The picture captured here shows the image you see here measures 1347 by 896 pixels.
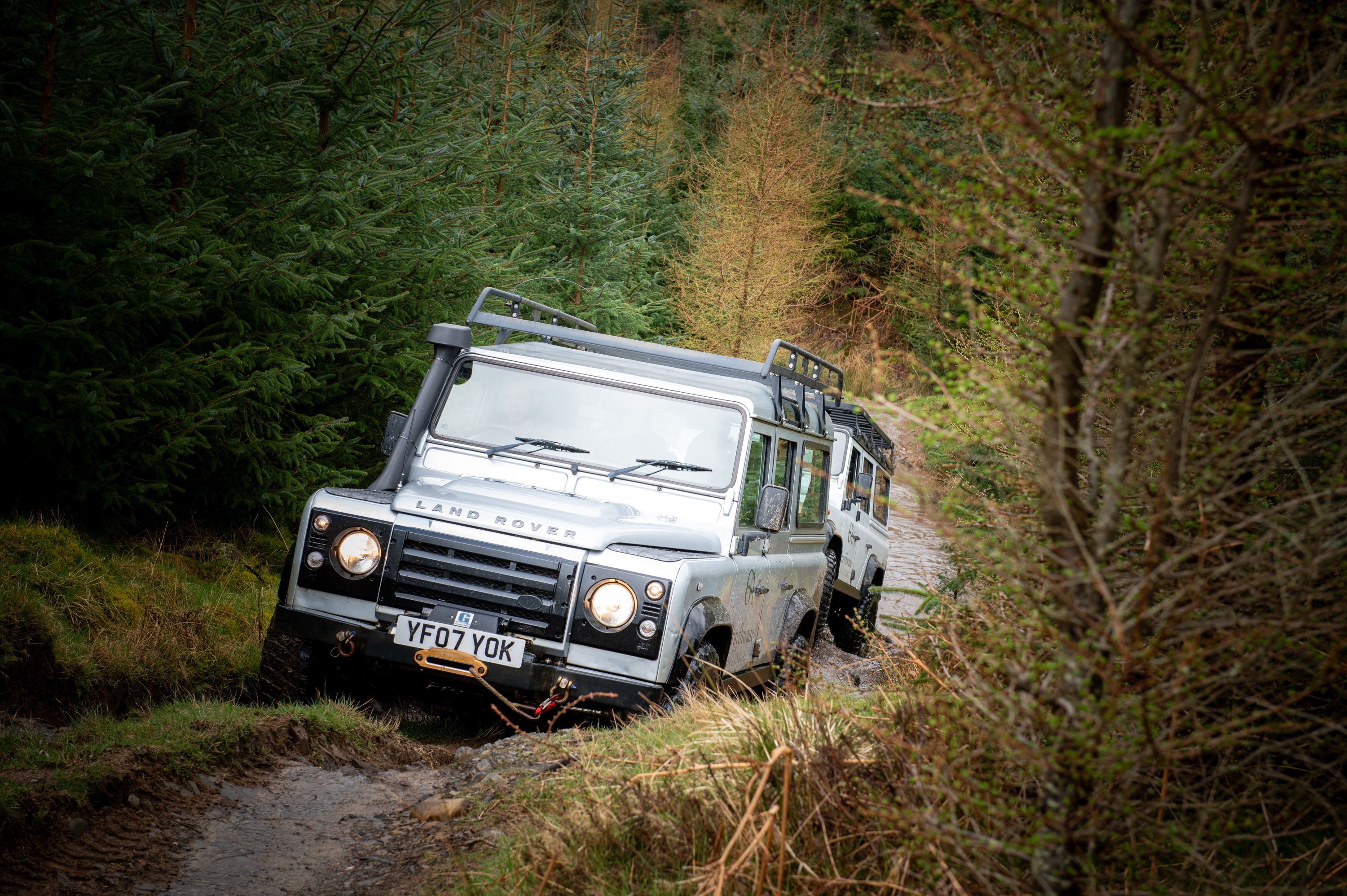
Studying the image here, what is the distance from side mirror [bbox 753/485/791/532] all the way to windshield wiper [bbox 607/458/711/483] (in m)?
0.37

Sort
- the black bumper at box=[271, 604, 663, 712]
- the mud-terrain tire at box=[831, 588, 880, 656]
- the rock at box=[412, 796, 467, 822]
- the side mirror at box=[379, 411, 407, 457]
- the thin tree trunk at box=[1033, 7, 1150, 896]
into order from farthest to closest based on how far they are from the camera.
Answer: the mud-terrain tire at box=[831, 588, 880, 656] → the side mirror at box=[379, 411, 407, 457] → the black bumper at box=[271, 604, 663, 712] → the rock at box=[412, 796, 467, 822] → the thin tree trunk at box=[1033, 7, 1150, 896]

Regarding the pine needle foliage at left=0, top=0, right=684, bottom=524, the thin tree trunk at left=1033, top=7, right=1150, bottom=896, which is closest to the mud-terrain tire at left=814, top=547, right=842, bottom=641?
the pine needle foliage at left=0, top=0, right=684, bottom=524

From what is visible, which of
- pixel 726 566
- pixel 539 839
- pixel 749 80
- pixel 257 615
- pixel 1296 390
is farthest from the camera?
pixel 749 80

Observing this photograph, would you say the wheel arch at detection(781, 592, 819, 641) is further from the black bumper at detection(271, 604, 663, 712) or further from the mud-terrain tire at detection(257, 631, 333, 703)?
the mud-terrain tire at detection(257, 631, 333, 703)

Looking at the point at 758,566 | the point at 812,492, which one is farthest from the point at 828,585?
the point at 758,566

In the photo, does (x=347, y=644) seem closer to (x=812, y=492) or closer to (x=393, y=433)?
(x=393, y=433)

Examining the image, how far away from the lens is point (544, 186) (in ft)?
47.8

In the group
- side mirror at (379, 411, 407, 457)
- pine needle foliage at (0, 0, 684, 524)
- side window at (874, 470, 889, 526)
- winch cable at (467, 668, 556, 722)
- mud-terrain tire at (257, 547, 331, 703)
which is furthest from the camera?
side window at (874, 470, 889, 526)

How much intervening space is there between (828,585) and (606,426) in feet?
13.3

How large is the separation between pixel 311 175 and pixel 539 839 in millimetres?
6198

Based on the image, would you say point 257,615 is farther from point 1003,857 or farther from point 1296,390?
point 1296,390

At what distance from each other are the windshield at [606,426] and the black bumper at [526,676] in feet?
4.40

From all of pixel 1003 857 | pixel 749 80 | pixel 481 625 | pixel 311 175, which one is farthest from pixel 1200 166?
pixel 749 80

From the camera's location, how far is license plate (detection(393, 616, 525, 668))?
4.52 metres
